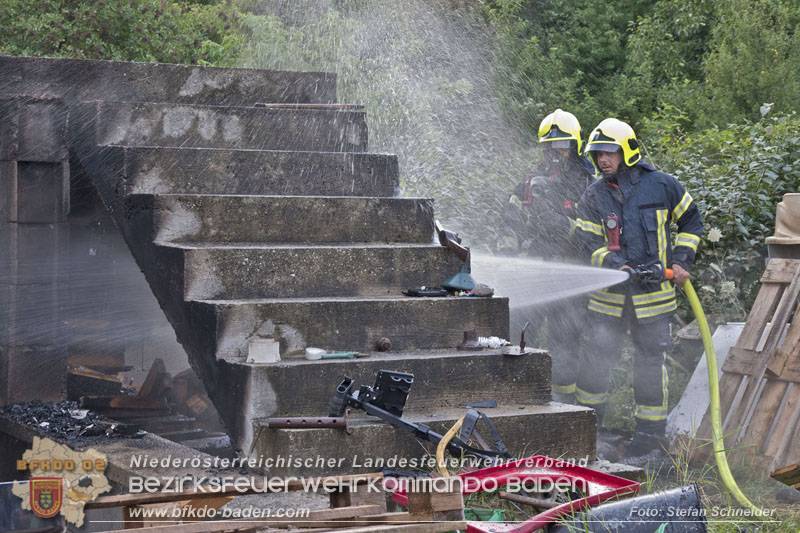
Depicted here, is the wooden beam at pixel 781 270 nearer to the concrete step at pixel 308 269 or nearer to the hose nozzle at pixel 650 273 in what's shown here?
the hose nozzle at pixel 650 273

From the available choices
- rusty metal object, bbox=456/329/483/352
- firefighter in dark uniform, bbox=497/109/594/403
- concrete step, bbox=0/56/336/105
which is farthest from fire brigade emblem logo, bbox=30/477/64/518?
firefighter in dark uniform, bbox=497/109/594/403

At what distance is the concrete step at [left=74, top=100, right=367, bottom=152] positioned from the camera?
19.2 ft

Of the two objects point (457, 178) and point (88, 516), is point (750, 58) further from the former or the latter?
point (88, 516)

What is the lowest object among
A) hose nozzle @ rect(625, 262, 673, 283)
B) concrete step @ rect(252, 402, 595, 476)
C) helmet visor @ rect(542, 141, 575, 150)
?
concrete step @ rect(252, 402, 595, 476)

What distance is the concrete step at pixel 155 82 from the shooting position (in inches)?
239

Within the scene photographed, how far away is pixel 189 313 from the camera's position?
15.3 ft

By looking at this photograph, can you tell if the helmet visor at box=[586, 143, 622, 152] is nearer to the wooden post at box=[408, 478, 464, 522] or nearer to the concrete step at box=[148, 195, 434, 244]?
the concrete step at box=[148, 195, 434, 244]

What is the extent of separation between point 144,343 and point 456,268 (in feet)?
9.92

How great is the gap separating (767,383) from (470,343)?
8.35ft

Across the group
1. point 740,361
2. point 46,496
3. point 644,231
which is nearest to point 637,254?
point 644,231

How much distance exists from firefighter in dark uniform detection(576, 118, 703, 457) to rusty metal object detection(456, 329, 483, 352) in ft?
5.87

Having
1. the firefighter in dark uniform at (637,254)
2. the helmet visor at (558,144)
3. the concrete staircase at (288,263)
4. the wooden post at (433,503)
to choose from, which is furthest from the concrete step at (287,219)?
the wooden post at (433,503)

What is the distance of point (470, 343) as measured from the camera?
193 inches

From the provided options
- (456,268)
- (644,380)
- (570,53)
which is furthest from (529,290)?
(570,53)
